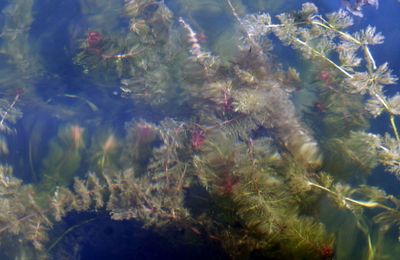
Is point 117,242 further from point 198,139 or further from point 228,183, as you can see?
point 228,183

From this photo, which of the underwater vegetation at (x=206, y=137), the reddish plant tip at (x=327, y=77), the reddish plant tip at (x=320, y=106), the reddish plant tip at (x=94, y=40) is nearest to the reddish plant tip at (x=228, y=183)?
the underwater vegetation at (x=206, y=137)

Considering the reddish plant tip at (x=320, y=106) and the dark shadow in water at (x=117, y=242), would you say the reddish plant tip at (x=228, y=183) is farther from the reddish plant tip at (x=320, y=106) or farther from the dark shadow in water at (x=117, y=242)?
the reddish plant tip at (x=320, y=106)

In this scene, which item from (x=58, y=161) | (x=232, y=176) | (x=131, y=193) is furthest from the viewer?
(x=58, y=161)

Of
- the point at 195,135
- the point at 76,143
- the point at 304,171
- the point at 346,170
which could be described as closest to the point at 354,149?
the point at 346,170

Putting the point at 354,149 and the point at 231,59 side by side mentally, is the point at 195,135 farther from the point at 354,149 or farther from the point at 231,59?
the point at 354,149

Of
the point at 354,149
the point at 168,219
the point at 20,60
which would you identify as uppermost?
the point at 20,60

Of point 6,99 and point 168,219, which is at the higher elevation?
point 6,99

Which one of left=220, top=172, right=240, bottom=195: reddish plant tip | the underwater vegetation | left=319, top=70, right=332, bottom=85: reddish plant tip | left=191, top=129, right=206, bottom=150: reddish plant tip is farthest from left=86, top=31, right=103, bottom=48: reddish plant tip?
left=319, top=70, right=332, bottom=85: reddish plant tip
